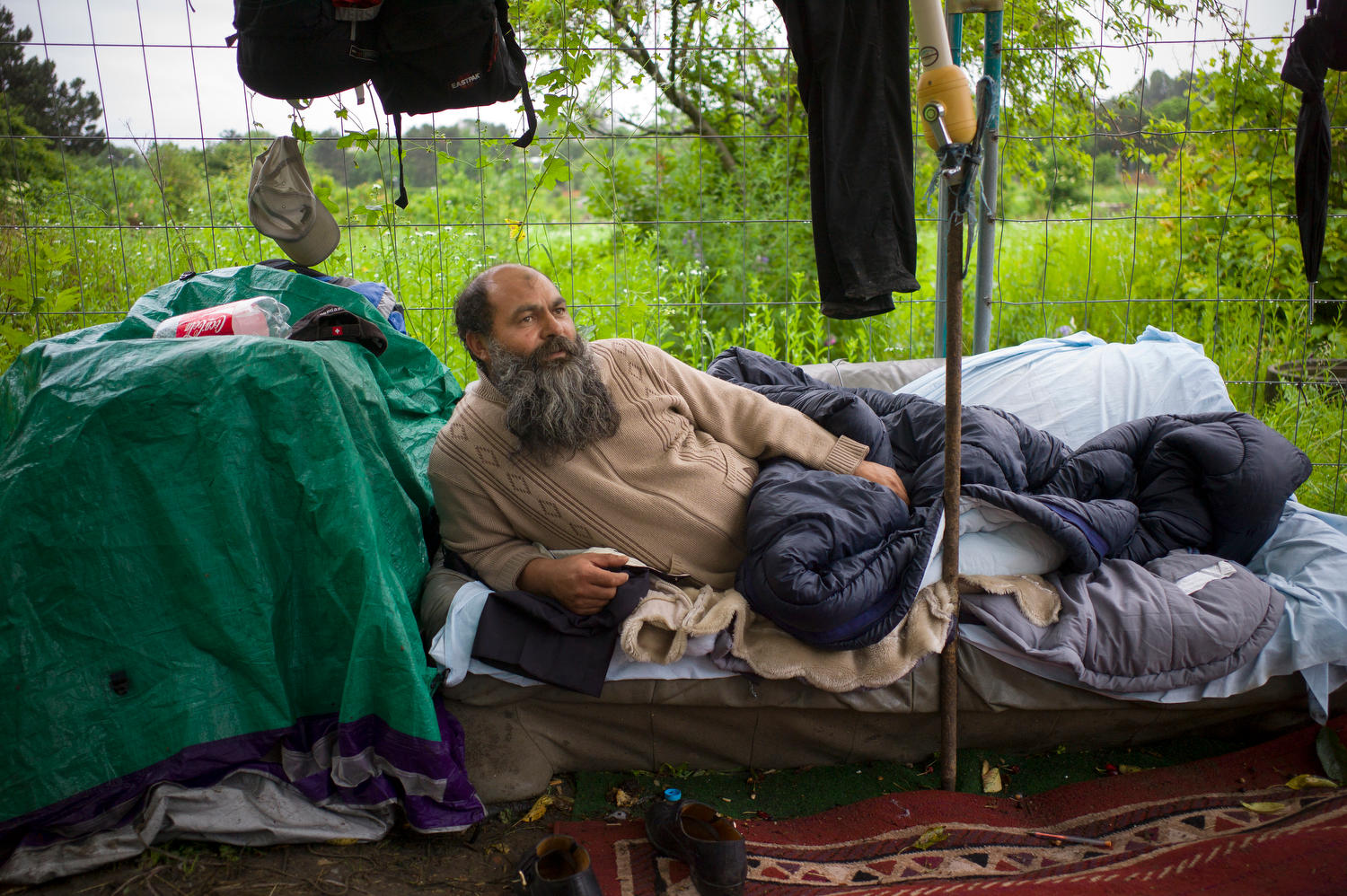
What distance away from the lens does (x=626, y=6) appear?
4.54 meters

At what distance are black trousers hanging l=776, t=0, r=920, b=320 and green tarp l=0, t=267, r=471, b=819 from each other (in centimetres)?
137

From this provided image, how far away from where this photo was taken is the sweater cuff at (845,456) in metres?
2.45

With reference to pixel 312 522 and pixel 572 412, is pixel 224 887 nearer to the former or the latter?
pixel 312 522

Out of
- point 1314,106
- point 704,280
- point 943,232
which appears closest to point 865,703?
point 943,232

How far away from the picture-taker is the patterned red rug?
1.79 metres

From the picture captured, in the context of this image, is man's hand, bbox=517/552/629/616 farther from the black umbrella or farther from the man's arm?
the black umbrella

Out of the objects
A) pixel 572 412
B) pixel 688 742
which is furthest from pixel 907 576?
pixel 572 412

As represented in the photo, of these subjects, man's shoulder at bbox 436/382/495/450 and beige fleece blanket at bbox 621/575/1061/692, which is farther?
man's shoulder at bbox 436/382/495/450

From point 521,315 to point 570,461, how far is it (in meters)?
0.45

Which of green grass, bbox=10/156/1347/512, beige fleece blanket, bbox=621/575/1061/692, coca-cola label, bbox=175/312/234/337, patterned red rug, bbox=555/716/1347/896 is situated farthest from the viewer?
green grass, bbox=10/156/1347/512

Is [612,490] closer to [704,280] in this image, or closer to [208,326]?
[208,326]

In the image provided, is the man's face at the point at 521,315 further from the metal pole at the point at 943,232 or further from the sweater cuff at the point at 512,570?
the metal pole at the point at 943,232

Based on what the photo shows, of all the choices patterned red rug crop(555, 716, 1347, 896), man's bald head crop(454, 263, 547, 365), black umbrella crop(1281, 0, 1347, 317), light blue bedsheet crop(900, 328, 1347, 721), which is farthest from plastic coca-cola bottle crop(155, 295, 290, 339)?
black umbrella crop(1281, 0, 1347, 317)

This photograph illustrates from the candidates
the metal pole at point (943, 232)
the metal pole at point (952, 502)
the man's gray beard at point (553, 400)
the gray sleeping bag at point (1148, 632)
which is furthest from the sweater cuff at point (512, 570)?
the metal pole at point (943, 232)
